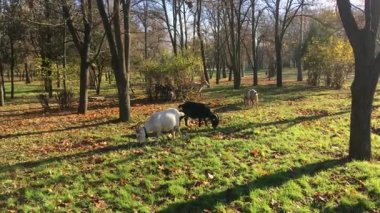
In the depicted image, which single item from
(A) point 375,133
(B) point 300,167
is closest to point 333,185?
(B) point 300,167

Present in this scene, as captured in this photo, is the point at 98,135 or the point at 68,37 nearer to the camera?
the point at 98,135

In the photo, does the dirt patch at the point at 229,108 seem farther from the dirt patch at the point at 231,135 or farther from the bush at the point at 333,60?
the bush at the point at 333,60

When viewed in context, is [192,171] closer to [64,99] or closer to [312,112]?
[312,112]

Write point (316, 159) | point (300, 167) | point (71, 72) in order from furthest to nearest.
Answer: point (71, 72) → point (316, 159) → point (300, 167)

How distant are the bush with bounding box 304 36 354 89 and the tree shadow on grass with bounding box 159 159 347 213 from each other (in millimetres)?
20208

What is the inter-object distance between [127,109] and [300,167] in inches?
294

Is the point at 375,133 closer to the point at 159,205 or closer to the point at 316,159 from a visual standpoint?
the point at 316,159

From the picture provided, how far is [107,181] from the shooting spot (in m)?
8.63

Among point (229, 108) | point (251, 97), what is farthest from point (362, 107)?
point (251, 97)

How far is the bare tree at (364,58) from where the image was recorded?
9.73 meters

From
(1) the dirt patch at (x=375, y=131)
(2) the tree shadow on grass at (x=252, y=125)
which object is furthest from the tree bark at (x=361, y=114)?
(2) the tree shadow on grass at (x=252, y=125)

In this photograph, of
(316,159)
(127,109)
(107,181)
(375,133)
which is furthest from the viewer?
(127,109)

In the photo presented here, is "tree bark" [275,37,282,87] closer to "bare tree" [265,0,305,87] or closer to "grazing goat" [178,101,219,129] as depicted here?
"bare tree" [265,0,305,87]

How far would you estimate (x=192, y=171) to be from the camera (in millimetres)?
9273
